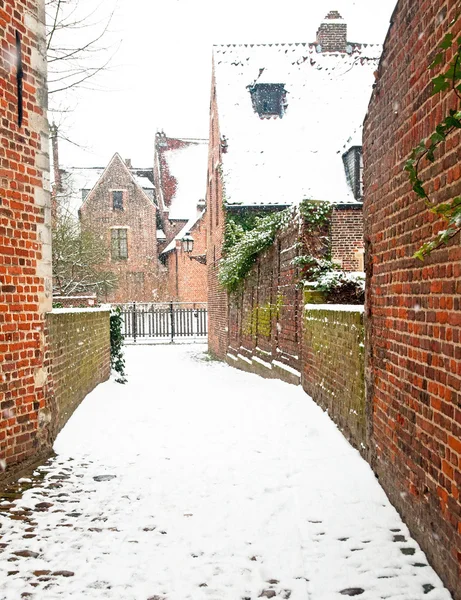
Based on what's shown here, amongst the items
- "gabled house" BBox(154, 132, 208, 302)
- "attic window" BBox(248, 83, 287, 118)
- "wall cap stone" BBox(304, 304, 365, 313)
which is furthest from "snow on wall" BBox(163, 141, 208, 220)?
"wall cap stone" BBox(304, 304, 365, 313)

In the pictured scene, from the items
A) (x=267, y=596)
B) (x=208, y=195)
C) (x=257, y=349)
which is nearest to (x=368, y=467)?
(x=267, y=596)

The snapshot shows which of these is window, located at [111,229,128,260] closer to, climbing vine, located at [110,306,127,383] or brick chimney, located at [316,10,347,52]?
brick chimney, located at [316,10,347,52]

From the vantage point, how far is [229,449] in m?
6.16

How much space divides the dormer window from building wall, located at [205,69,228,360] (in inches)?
167

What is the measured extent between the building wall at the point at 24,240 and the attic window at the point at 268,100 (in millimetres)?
16165

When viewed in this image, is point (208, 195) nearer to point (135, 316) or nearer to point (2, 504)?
point (135, 316)

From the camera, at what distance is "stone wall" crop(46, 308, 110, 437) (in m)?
6.26

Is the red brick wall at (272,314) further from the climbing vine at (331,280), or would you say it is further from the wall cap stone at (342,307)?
the wall cap stone at (342,307)

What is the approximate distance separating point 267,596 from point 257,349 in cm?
1023

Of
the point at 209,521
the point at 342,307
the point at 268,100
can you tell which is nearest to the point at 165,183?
the point at 268,100

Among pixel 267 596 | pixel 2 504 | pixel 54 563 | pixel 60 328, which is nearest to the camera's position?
pixel 267 596

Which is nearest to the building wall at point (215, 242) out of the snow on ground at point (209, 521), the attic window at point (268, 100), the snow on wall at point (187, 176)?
the attic window at point (268, 100)

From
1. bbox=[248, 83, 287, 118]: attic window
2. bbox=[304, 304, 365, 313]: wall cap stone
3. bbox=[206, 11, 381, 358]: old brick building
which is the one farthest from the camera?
bbox=[248, 83, 287, 118]: attic window

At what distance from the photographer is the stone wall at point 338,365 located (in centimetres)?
549
